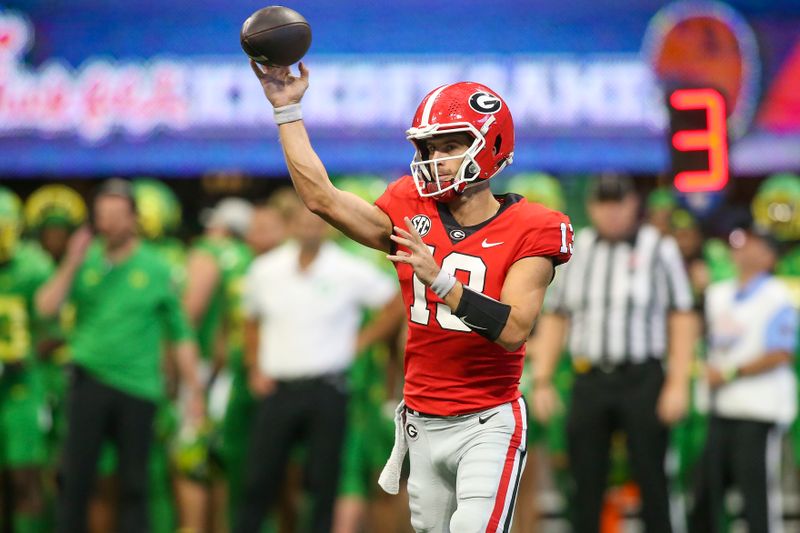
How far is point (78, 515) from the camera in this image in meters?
6.43

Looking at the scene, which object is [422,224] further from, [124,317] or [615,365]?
[124,317]

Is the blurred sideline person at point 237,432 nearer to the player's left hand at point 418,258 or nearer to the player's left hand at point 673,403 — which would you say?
→ the player's left hand at point 673,403

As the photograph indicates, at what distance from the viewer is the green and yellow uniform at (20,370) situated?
698cm

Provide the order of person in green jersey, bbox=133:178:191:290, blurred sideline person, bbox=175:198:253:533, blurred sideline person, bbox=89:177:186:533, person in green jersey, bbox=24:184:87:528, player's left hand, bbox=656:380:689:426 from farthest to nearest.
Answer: person in green jersey, bbox=133:178:191:290, person in green jersey, bbox=24:184:87:528, blurred sideline person, bbox=175:198:253:533, blurred sideline person, bbox=89:177:186:533, player's left hand, bbox=656:380:689:426

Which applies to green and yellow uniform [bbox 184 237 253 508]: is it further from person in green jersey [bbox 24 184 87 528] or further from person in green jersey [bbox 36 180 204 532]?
person in green jersey [bbox 24 184 87 528]

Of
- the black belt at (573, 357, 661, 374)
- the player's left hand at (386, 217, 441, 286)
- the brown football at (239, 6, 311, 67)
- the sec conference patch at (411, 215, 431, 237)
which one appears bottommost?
the black belt at (573, 357, 661, 374)

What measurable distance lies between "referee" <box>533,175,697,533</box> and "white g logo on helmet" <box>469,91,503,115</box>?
2480 mm

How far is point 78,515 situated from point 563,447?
9.64ft

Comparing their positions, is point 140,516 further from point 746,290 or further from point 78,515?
point 746,290

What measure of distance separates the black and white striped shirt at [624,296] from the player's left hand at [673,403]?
0.22m

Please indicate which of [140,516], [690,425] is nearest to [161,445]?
[140,516]

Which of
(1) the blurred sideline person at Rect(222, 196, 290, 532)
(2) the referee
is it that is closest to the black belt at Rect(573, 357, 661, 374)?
(2) the referee

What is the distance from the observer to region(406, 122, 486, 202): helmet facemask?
3971 millimetres

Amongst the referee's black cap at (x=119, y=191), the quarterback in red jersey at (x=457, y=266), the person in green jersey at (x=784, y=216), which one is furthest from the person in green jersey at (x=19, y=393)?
the person in green jersey at (x=784, y=216)
